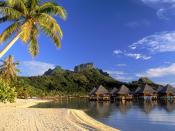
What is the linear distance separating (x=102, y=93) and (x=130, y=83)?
28065mm

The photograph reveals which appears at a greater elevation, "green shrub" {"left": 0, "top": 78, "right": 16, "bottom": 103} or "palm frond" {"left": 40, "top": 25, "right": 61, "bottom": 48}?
"palm frond" {"left": 40, "top": 25, "right": 61, "bottom": 48}

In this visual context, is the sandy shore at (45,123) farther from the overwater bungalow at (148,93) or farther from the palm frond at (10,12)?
the overwater bungalow at (148,93)

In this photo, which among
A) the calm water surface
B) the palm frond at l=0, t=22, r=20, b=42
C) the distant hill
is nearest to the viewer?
the palm frond at l=0, t=22, r=20, b=42

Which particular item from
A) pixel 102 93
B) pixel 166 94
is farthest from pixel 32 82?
pixel 166 94

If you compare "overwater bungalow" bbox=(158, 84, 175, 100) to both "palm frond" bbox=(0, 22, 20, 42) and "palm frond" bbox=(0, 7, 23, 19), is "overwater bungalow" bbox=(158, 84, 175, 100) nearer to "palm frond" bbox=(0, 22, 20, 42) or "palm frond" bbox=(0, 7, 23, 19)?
"palm frond" bbox=(0, 22, 20, 42)

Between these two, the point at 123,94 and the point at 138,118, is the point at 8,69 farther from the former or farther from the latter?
the point at 138,118

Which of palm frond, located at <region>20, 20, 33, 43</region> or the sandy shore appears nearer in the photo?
the sandy shore

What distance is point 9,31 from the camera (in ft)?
57.4

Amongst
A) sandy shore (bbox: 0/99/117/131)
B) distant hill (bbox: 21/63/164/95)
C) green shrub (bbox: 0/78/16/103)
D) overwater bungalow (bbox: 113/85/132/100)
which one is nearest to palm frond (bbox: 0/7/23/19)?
sandy shore (bbox: 0/99/117/131)

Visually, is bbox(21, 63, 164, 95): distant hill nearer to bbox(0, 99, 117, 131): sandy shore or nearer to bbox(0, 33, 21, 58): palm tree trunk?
bbox(0, 99, 117, 131): sandy shore

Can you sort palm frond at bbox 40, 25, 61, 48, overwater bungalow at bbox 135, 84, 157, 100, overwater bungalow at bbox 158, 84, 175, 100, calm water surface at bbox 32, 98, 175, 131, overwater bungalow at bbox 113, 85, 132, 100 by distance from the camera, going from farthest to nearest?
overwater bungalow at bbox 113, 85, 132, 100
overwater bungalow at bbox 135, 84, 157, 100
overwater bungalow at bbox 158, 84, 175, 100
calm water surface at bbox 32, 98, 175, 131
palm frond at bbox 40, 25, 61, 48

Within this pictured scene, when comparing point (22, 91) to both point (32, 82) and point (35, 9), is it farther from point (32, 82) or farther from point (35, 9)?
point (35, 9)

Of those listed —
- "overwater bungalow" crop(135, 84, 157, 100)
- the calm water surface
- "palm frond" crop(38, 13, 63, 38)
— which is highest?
"palm frond" crop(38, 13, 63, 38)

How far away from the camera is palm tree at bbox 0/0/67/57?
670 inches
